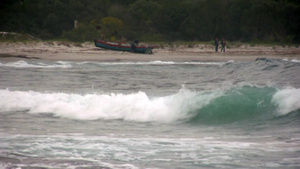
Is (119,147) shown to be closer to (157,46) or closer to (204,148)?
(204,148)

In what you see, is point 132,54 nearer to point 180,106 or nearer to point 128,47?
point 128,47

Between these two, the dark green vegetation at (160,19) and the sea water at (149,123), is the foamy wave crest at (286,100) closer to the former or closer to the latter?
the sea water at (149,123)

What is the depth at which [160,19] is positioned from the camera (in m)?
53.2

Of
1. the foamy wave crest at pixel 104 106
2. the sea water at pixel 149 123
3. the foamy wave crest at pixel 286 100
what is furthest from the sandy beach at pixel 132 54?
Answer: the foamy wave crest at pixel 286 100

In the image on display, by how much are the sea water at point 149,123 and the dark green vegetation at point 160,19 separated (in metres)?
28.2

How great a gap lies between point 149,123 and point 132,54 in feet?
78.2

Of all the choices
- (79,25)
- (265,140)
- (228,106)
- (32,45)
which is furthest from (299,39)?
(265,140)

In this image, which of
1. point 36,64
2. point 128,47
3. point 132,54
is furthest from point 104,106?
point 128,47

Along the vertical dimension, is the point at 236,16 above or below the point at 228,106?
above

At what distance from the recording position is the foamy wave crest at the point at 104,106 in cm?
1252

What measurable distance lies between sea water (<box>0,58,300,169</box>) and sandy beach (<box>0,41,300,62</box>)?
11.0 metres

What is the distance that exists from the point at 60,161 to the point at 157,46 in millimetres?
33658

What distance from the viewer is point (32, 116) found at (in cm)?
1227

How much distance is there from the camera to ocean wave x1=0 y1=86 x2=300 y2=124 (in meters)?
12.3
